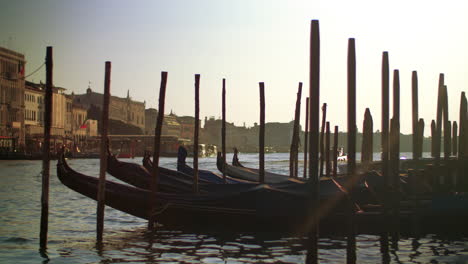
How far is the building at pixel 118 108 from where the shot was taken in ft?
285

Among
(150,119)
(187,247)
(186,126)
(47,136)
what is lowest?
(187,247)

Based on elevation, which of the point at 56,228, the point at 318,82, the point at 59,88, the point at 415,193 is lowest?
the point at 56,228

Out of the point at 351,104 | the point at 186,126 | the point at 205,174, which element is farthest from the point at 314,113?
the point at 186,126

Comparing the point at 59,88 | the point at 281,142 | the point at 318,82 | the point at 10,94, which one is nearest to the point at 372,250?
the point at 318,82

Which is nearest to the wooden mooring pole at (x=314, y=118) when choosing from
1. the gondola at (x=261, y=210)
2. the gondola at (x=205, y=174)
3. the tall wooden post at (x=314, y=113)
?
the tall wooden post at (x=314, y=113)

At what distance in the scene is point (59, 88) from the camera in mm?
68812

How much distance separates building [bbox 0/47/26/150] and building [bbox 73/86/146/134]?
24.9 m

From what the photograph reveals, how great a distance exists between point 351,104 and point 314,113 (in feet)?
3.45

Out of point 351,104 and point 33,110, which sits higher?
point 33,110

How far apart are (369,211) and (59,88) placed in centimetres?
6050

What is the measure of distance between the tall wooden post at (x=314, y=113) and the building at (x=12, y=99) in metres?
49.7

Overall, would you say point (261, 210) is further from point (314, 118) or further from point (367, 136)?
point (367, 136)

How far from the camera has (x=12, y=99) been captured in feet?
190

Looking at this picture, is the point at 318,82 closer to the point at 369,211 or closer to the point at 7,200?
the point at 369,211
